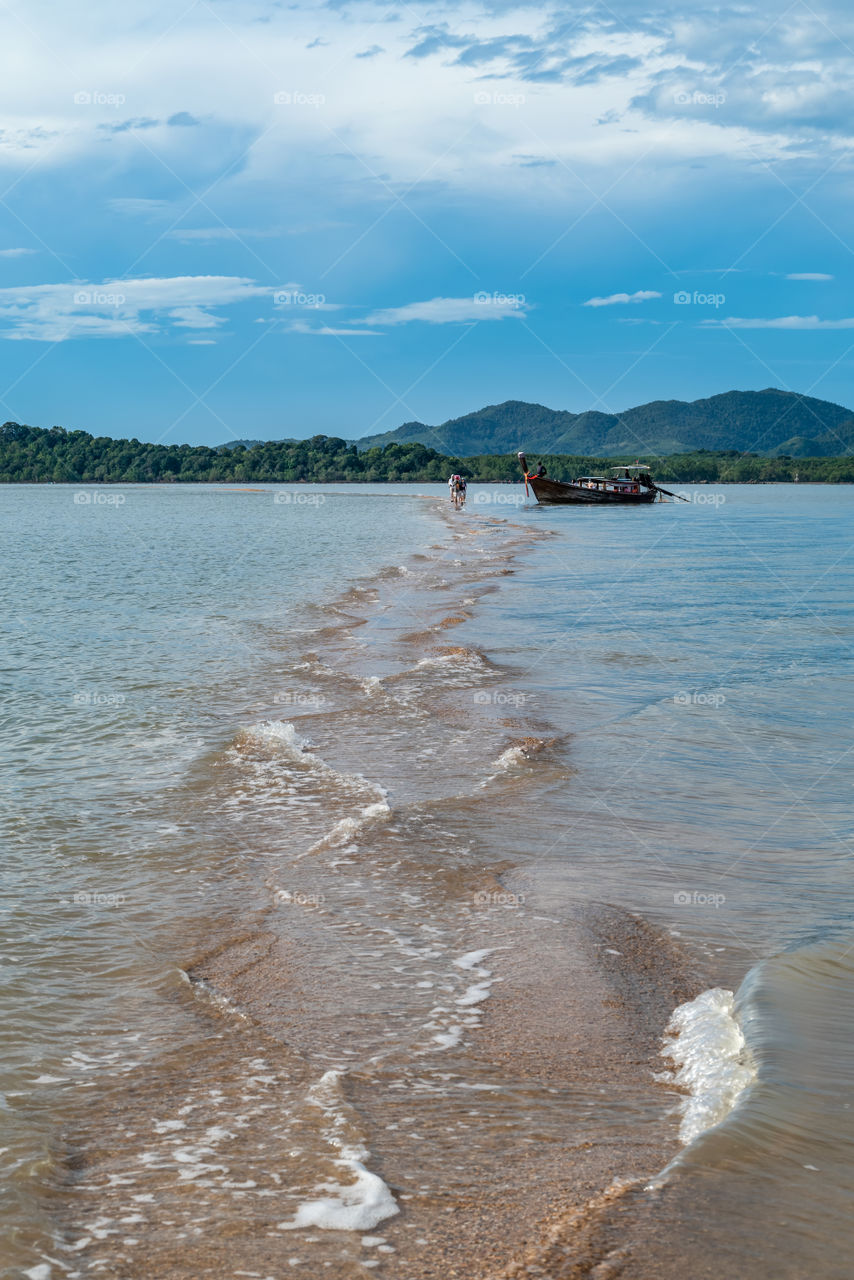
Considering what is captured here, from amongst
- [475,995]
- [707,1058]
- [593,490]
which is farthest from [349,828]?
[593,490]

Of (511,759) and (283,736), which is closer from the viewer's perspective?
(511,759)

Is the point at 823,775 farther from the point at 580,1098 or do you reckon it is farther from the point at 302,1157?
the point at 302,1157

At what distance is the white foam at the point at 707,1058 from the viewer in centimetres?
507

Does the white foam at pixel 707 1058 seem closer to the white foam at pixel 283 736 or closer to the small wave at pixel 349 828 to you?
the small wave at pixel 349 828

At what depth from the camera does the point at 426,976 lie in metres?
6.65

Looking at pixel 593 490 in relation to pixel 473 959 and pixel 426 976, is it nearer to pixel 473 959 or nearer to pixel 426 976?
pixel 473 959

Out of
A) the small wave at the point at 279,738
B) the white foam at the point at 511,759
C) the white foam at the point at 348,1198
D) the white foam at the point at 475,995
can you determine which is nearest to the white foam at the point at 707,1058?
the white foam at the point at 475,995

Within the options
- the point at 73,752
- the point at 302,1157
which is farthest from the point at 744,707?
the point at 302,1157

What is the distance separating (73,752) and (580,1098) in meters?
8.93

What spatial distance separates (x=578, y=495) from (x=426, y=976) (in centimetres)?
10556

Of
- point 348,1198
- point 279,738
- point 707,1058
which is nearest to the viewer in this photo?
point 348,1198

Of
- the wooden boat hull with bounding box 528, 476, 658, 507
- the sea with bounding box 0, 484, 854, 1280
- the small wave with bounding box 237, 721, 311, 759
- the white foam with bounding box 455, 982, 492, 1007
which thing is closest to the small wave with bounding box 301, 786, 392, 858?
the sea with bounding box 0, 484, 854, 1280

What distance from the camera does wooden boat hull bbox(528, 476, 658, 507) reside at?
107000 millimetres

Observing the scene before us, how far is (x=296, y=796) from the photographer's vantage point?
1080 centimetres
